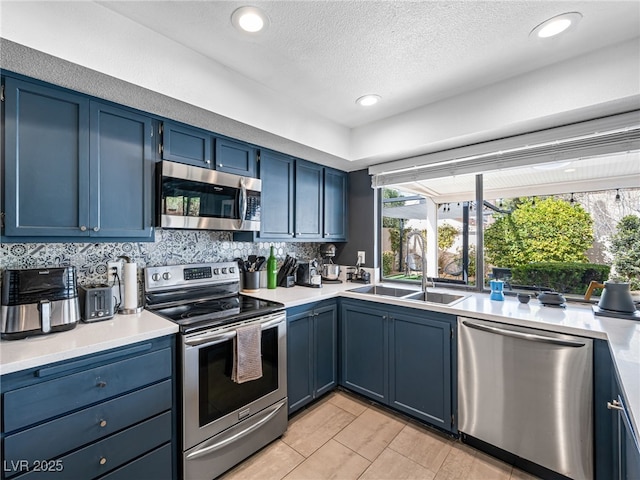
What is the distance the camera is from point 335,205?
3.23m

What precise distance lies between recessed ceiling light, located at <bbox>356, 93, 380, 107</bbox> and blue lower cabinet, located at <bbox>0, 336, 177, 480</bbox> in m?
2.09

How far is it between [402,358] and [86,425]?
6.31ft

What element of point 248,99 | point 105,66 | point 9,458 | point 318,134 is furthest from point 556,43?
point 9,458

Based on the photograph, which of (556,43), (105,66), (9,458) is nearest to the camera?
(9,458)

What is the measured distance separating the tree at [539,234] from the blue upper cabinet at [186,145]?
2402mm

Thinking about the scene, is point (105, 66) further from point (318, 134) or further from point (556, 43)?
point (556, 43)

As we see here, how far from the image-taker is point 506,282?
2506 millimetres

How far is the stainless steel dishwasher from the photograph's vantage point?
1.60 metres

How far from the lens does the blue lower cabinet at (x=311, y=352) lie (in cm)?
223

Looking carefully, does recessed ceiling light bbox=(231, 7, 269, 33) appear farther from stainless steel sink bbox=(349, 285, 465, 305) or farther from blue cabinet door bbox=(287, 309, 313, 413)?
stainless steel sink bbox=(349, 285, 465, 305)

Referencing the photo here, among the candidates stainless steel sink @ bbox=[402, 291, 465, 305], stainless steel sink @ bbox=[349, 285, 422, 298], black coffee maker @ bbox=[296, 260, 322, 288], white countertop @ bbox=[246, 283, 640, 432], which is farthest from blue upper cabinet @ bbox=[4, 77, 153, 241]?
stainless steel sink @ bbox=[402, 291, 465, 305]

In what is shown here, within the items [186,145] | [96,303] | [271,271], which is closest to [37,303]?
[96,303]

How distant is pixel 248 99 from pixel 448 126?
58.2 inches

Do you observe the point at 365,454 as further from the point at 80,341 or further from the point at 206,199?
the point at 206,199
